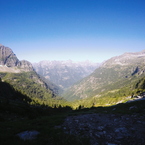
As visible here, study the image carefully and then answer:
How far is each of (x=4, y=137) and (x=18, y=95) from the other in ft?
636

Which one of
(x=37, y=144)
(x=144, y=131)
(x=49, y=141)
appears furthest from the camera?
(x=144, y=131)

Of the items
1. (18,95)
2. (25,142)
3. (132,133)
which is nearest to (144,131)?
(132,133)

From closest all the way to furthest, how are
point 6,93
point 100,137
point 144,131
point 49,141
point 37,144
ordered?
1. point 37,144
2. point 49,141
3. point 100,137
4. point 144,131
5. point 6,93

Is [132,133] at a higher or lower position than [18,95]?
higher

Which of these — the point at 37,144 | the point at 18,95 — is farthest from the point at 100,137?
the point at 18,95

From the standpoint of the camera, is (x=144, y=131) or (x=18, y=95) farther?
(x=18, y=95)

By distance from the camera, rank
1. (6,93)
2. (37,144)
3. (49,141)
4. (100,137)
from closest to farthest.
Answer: (37,144) → (49,141) → (100,137) → (6,93)

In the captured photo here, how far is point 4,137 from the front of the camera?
29.2ft

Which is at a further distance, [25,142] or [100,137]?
[100,137]

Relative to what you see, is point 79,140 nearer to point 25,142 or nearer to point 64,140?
point 64,140

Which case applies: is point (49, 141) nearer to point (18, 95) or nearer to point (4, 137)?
point (4, 137)

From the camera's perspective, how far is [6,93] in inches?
6772

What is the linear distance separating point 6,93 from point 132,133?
657ft

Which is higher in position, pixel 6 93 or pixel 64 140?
pixel 64 140
